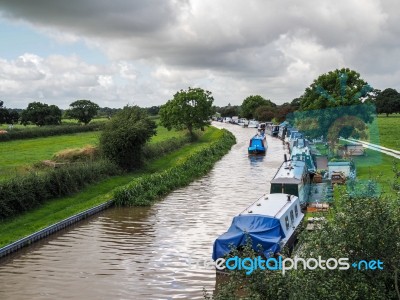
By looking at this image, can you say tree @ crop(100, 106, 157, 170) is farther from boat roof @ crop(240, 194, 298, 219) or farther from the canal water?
boat roof @ crop(240, 194, 298, 219)

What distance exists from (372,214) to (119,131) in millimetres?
33086

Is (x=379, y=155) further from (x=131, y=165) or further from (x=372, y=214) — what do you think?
(x=372, y=214)

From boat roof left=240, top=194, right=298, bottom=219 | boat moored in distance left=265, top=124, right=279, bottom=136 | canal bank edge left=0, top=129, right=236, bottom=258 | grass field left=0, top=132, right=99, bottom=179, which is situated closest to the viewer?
boat roof left=240, top=194, right=298, bottom=219

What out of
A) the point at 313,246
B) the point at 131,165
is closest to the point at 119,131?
the point at 131,165

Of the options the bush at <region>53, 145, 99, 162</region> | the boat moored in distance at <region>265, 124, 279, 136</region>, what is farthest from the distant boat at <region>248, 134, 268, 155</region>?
the boat moored in distance at <region>265, 124, 279, 136</region>

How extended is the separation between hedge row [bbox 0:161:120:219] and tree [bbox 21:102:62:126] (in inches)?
3006

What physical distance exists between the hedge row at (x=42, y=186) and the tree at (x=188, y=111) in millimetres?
41175

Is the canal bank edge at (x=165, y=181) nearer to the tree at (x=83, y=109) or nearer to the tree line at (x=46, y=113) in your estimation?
the tree line at (x=46, y=113)

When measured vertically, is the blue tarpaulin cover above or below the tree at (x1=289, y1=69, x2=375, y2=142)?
below

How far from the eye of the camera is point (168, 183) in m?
36.9

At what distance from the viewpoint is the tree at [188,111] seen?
78.2m

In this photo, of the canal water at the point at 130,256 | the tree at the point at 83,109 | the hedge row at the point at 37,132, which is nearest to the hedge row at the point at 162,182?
the canal water at the point at 130,256

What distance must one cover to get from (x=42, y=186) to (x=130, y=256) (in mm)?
10282

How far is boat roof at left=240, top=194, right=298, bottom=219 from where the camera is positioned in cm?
1984
